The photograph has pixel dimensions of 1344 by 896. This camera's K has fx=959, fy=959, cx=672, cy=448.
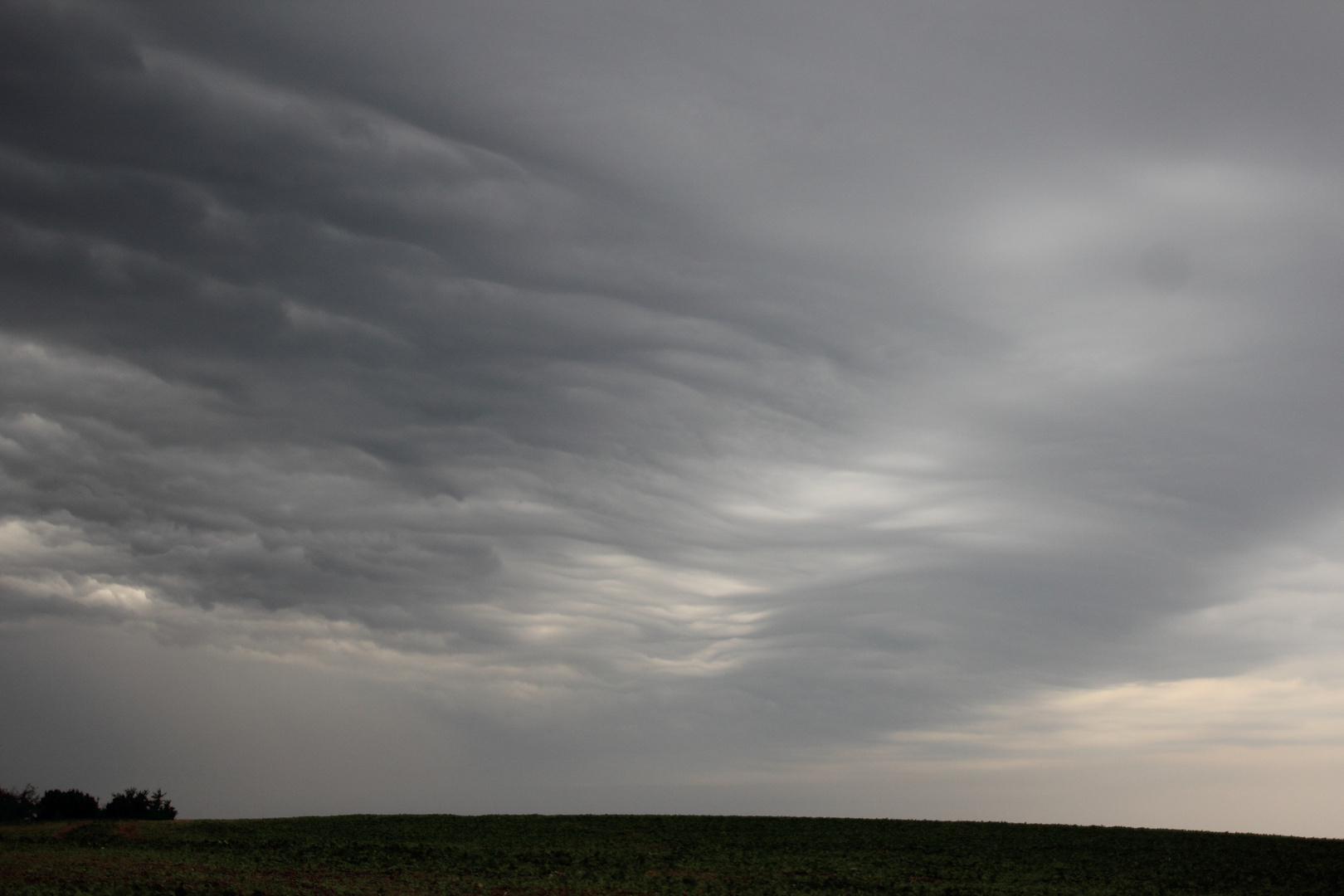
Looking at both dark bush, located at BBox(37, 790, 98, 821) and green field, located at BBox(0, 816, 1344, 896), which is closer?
green field, located at BBox(0, 816, 1344, 896)

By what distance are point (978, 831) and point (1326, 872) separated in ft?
83.9

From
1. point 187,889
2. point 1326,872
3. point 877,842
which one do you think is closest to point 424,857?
point 187,889

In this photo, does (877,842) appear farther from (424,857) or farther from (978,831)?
(424,857)

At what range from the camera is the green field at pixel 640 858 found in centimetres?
4862

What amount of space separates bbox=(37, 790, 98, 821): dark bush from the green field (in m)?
16.2

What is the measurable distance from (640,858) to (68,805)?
56.8 meters

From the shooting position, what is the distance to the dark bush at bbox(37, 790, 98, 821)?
83.2m

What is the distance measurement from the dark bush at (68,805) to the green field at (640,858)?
638 inches

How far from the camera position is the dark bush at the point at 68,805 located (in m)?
83.2

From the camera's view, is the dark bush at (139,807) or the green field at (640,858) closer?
the green field at (640,858)

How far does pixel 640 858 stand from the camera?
61125 mm

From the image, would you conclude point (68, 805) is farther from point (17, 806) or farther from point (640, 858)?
point (640, 858)

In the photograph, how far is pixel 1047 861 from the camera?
64.4m

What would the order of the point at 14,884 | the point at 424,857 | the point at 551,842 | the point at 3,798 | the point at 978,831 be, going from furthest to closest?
the point at 3,798, the point at 978,831, the point at 551,842, the point at 424,857, the point at 14,884
